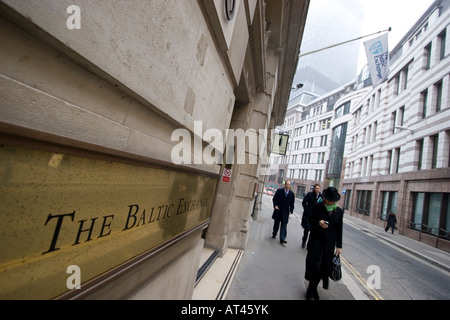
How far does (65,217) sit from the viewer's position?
0.85m

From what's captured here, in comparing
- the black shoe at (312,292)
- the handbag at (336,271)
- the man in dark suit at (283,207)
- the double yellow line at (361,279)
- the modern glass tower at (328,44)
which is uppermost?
the modern glass tower at (328,44)

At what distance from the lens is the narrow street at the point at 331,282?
366 centimetres

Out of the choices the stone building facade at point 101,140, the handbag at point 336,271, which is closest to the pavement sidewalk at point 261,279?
the handbag at point 336,271

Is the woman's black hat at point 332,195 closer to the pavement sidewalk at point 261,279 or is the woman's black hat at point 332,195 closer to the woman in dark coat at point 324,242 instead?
the woman in dark coat at point 324,242

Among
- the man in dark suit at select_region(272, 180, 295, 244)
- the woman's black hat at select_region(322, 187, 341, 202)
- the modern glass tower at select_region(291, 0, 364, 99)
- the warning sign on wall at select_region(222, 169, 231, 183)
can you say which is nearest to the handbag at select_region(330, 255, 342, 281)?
the woman's black hat at select_region(322, 187, 341, 202)

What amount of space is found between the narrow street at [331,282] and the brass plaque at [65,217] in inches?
102

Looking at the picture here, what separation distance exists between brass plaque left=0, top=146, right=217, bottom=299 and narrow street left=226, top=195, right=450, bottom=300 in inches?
102

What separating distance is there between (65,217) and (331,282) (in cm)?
523

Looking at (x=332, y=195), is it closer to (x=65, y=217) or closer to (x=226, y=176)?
(x=226, y=176)

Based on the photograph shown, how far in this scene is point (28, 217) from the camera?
0.73 metres

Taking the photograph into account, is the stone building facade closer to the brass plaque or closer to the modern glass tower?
the brass plaque

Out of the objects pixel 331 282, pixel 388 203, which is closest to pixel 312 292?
pixel 331 282

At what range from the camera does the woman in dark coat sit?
3536 mm

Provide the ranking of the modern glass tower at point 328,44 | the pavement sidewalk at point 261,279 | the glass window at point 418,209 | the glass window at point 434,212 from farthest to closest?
the modern glass tower at point 328,44, the glass window at point 418,209, the glass window at point 434,212, the pavement sidewalk at point 261,279
